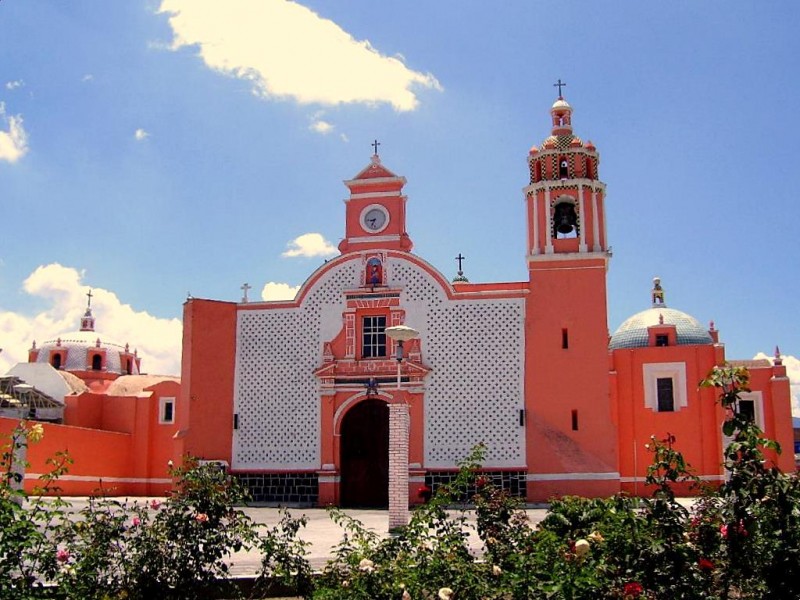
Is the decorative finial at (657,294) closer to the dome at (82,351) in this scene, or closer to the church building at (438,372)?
the church building at (438,372)

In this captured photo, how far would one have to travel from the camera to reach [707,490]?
7312 millimetres

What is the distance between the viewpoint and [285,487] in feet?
71.9

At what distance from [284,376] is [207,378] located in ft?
6.78

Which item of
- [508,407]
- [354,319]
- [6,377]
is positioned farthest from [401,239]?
[6,377]

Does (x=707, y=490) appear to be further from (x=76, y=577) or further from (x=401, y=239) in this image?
(x=401, y=239)

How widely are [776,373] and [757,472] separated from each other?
21.0 metres

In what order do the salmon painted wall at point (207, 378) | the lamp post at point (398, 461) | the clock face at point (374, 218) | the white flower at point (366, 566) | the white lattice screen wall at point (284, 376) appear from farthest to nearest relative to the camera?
the clock face at point (374, 218) < the salmon painted wall at point (207, 378) < the white lattice screen wall at point (284, 376) < the lamp post at point (398, 461) < the white flower at point (366, 566)

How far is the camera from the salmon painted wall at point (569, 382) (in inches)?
819

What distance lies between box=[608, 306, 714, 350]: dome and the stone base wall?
10961 mm

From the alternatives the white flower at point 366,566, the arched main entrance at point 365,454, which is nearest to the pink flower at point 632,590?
the white flower at point 366,566

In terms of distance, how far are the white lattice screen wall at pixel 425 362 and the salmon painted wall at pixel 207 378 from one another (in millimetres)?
296

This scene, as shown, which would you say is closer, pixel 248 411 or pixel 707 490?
pixel 707 490

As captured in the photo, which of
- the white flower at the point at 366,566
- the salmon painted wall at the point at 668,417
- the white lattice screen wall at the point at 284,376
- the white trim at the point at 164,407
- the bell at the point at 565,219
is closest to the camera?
the white flower at the point at 366,566

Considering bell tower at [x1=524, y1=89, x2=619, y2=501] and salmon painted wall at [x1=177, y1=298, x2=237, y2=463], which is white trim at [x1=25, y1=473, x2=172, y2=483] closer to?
salmon painted wall at [x1=177, y1=298, x2=237, y2=463]
